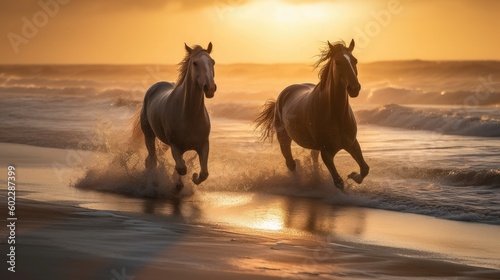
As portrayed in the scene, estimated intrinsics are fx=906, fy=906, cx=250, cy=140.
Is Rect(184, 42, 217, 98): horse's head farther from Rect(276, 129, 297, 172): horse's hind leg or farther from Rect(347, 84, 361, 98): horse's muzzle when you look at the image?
Rect(276, 129, 297, 172): horse's hind leg

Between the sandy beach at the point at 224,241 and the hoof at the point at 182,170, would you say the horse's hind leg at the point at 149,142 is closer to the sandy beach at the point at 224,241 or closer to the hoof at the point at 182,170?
the sandy beach at the point at 224,241

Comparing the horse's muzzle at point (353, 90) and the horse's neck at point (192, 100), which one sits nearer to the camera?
the horse's muzzle at point (353, 90)

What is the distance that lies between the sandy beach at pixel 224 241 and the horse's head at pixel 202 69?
1.38 metres

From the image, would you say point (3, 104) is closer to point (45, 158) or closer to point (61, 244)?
point (45, 158)

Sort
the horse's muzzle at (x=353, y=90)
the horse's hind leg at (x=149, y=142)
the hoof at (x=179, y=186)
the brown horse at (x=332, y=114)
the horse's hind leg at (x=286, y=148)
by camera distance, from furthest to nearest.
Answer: the horse's hind leg at (x=286, y=148) < the horse's hind leg at (x=149, y=142) < the hoof at (x=179, y=186) < the brown horse at (x=332, y=114) < the horse's muzzle at (x=353, y=90)

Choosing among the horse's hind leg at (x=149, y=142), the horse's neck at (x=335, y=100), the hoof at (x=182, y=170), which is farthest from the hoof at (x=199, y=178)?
the horse's neck at (x=335, y=100)

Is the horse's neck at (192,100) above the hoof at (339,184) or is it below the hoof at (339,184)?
above

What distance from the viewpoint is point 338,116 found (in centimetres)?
1121

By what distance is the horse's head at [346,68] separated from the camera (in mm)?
10523

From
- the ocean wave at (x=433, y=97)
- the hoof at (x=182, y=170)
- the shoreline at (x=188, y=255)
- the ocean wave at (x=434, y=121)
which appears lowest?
the shoreline at (x=188, y=255)

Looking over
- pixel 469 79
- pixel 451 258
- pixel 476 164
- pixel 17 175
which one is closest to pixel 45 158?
pixel 17 175

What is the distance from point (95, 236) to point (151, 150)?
484 centimetres

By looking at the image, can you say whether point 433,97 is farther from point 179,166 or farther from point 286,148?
Result: point 179,166

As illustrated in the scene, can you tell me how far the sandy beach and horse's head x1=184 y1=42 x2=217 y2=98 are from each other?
1.38 m
